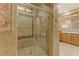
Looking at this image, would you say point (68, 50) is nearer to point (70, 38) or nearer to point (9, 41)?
point (70, 38)

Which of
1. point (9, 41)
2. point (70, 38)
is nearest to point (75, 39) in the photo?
point (70, 38)

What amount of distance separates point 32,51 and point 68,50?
1.37 feet

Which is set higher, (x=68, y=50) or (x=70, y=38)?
(x=70, y=38)

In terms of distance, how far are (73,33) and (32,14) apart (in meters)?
0.52

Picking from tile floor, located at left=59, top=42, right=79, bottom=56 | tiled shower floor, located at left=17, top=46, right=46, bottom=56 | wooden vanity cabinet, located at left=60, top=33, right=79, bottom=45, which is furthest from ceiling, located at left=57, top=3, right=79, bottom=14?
tiled shower floor, located at left=17, top=46, right=46, bottom=56

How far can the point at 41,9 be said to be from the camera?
4.61 ft

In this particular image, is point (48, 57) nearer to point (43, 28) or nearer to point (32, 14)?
point (43, 28)

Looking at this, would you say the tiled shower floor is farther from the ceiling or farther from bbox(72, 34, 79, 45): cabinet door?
the ceiling

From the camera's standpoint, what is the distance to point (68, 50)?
138 centimetres

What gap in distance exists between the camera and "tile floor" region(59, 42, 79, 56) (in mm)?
1343

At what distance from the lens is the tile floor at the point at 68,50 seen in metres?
1.34

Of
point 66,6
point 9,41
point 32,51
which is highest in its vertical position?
point 66,6

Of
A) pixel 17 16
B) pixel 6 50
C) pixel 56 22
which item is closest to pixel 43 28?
pixel 56 22

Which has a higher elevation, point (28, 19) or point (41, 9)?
point (41, 9)
